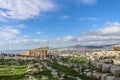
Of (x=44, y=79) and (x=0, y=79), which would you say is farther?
(x=0, y=79)

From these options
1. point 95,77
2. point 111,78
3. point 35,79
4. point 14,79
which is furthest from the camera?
point 14,79

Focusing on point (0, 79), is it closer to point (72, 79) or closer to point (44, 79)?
point (44, 79)

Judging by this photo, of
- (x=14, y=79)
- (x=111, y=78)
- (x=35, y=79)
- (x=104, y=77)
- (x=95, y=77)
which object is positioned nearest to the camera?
(x=111, y=78)

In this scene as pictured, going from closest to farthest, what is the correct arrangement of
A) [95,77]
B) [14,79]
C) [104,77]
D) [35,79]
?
[104,77]
[95,77]
[35,79]
[14,79]

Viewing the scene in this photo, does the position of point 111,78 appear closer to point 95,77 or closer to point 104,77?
point 104,77

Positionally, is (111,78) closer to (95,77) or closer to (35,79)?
(95,77)

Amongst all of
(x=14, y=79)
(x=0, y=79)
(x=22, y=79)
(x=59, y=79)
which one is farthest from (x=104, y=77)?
(x=0, y=79)

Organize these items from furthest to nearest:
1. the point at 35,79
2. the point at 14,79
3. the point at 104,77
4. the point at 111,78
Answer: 1. the point at 14,79
2. the point at 35,79
3. the point at 104,77
4. the point at 111,78

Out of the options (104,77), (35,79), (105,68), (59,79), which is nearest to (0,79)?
(35,79)

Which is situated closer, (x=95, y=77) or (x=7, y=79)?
(x=95, y=77)
